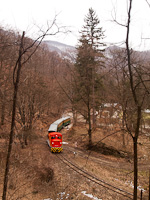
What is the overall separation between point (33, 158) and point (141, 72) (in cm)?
1288

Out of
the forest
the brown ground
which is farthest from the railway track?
the forest

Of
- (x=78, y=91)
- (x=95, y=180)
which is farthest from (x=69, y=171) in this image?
(x=78, y=91)

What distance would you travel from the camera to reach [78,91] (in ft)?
68.2

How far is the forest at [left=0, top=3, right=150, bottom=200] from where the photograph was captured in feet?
15.5

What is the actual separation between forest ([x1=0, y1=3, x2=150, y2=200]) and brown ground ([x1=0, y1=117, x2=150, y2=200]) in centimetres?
32

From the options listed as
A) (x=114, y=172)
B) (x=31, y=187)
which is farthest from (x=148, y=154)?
(x=31, y=187)

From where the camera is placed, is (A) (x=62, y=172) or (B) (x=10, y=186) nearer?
(B) (x=10, y=186)

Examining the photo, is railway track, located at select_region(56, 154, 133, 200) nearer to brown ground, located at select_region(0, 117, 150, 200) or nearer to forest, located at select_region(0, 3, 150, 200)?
brown ground, located at select_region(0, 117, 150, 200)

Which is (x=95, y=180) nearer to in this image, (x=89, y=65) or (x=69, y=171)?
(x=69, y=171)

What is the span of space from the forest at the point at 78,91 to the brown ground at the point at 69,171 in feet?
1.05

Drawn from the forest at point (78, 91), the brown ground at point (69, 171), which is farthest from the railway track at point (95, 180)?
the forest at point (78, 91)

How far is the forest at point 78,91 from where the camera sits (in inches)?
186

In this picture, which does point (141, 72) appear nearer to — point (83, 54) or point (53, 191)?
point (53, 191)

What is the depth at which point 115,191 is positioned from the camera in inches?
381
